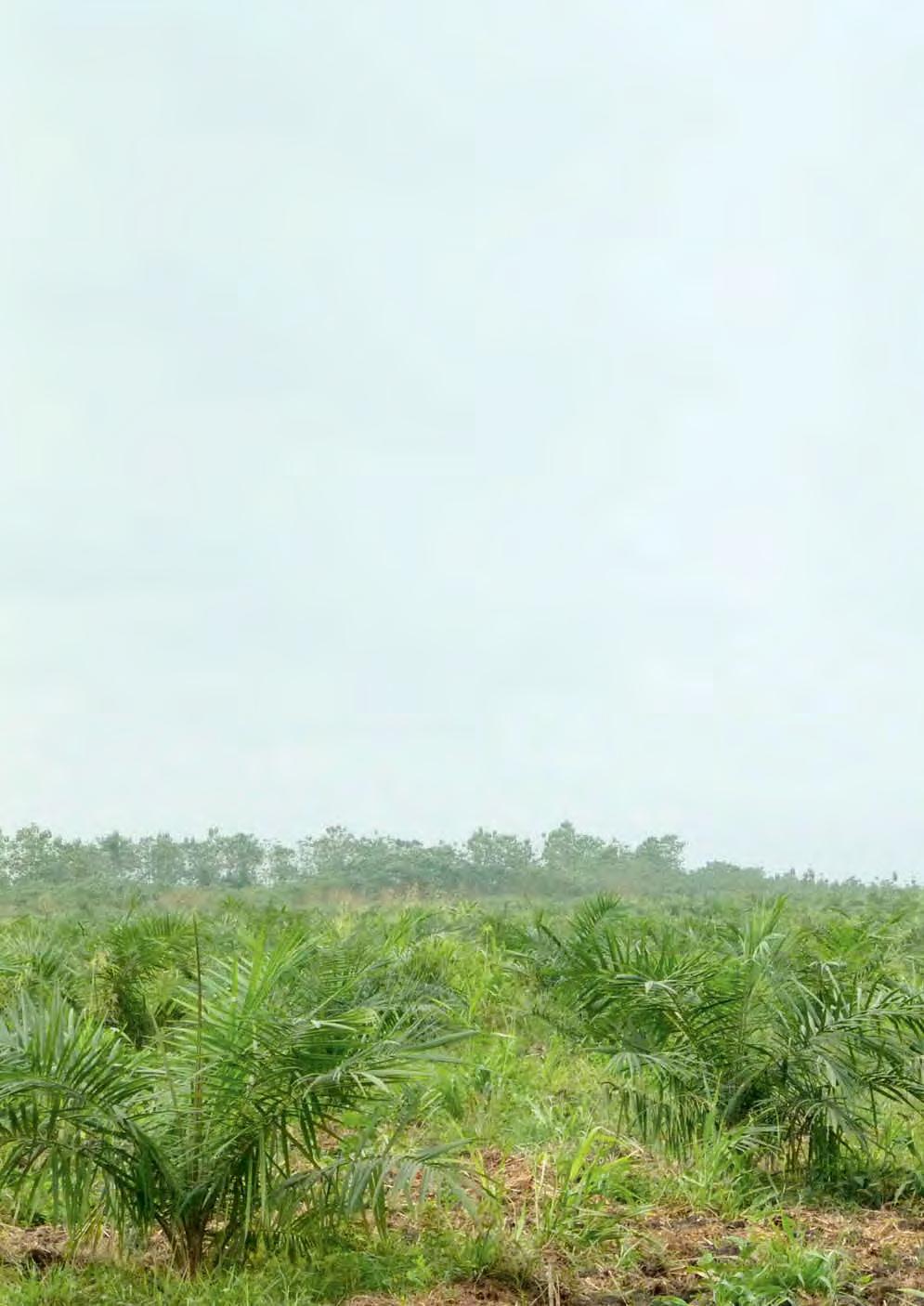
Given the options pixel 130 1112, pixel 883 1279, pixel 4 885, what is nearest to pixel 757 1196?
pixel 883 1279

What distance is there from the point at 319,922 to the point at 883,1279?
993cm

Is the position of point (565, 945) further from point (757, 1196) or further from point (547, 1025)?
point (547, 1025)

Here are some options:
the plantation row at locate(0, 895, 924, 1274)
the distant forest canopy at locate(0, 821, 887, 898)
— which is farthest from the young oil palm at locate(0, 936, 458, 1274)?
the distant forest canopy at locate(0, 821, 887, 898)

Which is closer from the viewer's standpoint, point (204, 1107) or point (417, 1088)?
point (204, 1107)

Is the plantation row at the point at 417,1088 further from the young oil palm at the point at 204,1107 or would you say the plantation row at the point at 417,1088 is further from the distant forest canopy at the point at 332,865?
the distant forest canopy at the point at 332,865

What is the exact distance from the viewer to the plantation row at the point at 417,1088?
4.43 m

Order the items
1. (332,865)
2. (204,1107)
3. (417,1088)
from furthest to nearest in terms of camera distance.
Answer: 1. (332,865)
2. (417,1088)
3. (204,1107)

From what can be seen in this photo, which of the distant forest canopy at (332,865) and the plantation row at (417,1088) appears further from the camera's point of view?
the distant forest canopy at (332,865)

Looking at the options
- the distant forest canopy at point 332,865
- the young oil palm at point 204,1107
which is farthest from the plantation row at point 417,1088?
A: the distant forest canopy at point 332,865

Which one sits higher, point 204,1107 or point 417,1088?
point 204,1107

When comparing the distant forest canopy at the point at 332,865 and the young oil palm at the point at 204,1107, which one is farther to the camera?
the distant forest canopy at the point at 332,865

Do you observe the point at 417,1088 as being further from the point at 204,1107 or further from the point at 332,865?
the point at 332,865

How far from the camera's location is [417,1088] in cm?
694

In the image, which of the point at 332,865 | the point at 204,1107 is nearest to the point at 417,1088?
the point at 204,1107
